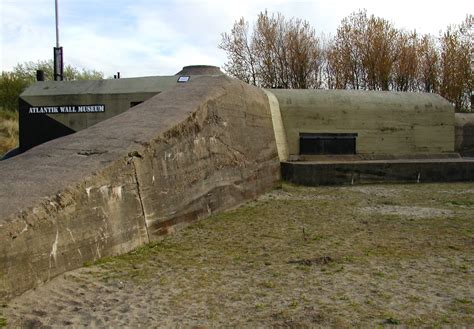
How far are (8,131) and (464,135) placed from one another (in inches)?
715

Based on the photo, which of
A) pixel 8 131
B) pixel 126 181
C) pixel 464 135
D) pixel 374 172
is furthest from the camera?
pixel 8 131

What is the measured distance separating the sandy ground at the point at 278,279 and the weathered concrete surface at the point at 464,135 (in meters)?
6.49

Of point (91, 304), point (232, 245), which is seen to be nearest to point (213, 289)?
point (91, 304)

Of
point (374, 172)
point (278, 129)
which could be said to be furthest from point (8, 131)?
point (374, 172)

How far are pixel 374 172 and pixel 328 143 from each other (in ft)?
4.35

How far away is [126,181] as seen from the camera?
4.50 meters

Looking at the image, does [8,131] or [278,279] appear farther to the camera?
[8,131]

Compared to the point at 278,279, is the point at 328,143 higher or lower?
higher

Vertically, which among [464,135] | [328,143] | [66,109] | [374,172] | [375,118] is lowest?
[374,172]

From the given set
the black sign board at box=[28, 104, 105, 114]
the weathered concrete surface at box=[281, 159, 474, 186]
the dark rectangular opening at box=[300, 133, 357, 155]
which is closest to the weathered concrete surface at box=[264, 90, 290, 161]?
the dark rectangular opening at box=[300, 133, 357, 155]

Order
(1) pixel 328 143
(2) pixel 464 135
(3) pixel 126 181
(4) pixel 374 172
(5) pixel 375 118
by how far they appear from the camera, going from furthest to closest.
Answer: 1. (2) pixel 464 135
2. (5) pixel 375 118
3. (1) pixel 328 143
4. (4) pixel 374 172
5. (3) pixel 126 181

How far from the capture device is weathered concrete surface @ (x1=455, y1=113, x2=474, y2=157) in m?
→ 12.0

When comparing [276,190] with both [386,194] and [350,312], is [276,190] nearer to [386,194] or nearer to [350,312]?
[386,194]

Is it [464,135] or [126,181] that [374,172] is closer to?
[464,135]
